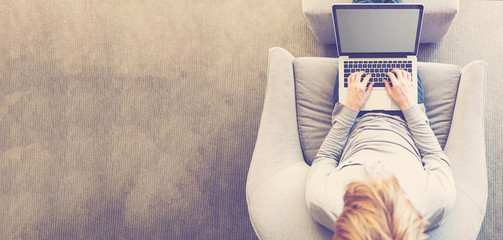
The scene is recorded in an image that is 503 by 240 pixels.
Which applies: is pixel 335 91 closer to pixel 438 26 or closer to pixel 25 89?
pixel 438 26

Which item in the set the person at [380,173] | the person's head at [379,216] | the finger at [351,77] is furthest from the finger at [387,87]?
the person's head at [379,216]

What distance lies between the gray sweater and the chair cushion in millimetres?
103

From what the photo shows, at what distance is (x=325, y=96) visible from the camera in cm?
153

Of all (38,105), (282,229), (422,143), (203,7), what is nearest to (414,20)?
(422,143)

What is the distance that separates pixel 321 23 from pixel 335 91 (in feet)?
1.22

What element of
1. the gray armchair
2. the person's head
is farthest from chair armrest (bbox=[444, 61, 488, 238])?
the person's head

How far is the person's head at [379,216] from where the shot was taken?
0.88 m

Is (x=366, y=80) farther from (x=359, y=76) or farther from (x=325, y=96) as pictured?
(x=325, y=96)

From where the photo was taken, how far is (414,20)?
4.58 feet

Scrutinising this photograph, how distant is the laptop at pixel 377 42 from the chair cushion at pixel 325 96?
89mm

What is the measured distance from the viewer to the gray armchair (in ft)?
4.21

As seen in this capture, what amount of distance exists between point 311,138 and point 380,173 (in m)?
0.43

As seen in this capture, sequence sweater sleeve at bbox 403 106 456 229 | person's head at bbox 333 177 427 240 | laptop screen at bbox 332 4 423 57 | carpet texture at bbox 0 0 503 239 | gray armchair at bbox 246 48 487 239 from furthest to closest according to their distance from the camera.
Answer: carpet texture at bbox 0 0 503 239 < laptop screen at bbox 332 4 423 57 < gray armchair at bbox 246 48 487 239 < sweater sleeve at bbox 403 106 456 229 < person's head at bbox 333 177 427 240

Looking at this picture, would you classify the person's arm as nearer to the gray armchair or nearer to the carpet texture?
the gray armchair
